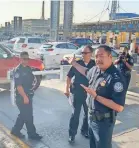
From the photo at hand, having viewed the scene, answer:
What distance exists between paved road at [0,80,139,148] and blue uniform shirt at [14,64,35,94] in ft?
3.22

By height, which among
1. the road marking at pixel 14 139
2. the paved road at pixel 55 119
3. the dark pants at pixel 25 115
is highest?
the dark pants at pixel 25 115

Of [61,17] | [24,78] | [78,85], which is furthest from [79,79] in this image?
[61,17]

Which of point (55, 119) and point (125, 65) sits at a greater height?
point (125, 65)

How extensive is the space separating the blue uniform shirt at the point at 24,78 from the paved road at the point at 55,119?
3.22ft

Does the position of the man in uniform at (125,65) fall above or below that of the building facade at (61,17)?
below

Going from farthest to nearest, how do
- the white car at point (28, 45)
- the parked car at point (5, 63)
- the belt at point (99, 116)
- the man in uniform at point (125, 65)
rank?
the white car at point (28, 45) < the parked car at point (5, 63) < the man in uniform at point (125, 65) < the belt at point (99, 116)

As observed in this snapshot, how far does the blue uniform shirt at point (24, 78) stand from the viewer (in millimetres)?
3979

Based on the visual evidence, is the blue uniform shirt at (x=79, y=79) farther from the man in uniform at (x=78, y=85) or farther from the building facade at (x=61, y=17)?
the building facade at (x=61, y=17)

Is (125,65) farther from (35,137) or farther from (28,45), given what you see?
(28,45)

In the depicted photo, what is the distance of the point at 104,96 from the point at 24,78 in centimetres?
168

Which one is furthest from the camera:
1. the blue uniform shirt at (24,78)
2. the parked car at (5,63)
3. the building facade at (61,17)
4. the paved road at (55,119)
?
the building facade at (61,17)

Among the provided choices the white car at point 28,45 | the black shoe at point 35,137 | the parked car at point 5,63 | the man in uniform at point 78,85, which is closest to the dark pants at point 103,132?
the man in uniform at point 78,85

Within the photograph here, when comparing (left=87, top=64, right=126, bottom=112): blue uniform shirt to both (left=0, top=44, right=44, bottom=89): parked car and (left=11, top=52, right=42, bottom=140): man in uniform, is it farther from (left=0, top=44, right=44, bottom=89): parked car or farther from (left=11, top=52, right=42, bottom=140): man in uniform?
(left=0, top=44, right=44, bottom=89): parked car

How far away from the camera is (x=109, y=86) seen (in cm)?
273
